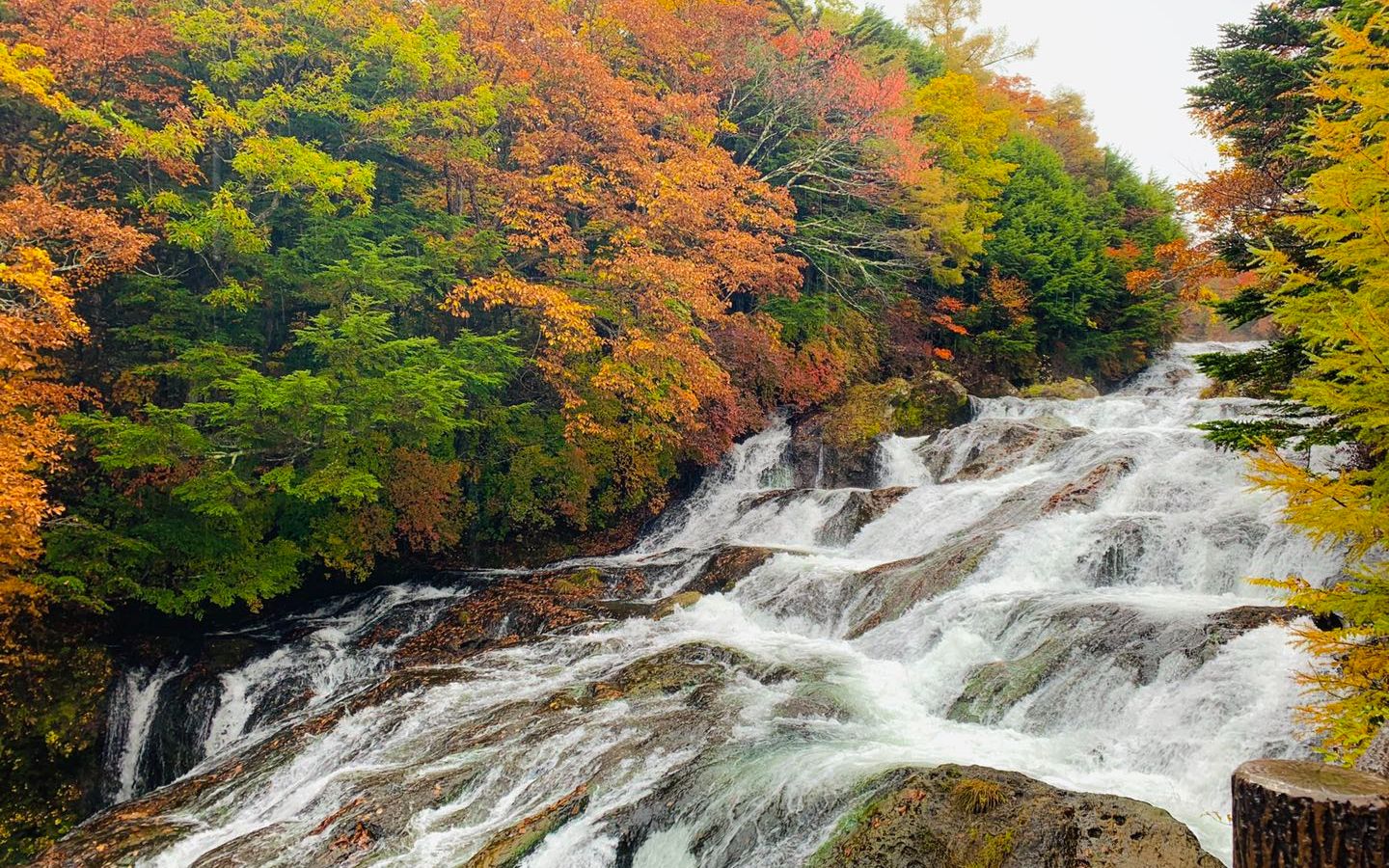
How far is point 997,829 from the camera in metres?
4.54

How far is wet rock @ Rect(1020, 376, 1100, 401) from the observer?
73.5ft

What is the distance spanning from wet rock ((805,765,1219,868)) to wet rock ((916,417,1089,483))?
1026cm

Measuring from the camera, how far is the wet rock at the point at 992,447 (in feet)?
48.8

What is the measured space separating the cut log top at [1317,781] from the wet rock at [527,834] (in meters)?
4.62

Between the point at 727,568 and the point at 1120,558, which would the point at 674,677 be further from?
the point at 1120,558

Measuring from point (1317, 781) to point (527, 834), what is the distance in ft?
16.1

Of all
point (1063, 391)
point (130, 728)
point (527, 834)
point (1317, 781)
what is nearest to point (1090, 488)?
point (527, 834)

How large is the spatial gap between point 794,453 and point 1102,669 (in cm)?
1194

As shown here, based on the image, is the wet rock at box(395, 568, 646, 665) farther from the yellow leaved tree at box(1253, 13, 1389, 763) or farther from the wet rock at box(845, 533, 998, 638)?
the yellow leaved tree at box(1253, 13, 1389, 763)

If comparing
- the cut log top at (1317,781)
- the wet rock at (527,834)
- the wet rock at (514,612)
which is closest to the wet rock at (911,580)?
the wet rock at (514,612)

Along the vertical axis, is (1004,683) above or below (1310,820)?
below

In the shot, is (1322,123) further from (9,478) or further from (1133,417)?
(1133,417)

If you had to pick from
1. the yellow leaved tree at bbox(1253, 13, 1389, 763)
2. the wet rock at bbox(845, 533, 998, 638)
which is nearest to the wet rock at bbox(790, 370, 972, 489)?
the wet rock at bbox(845, 533, 998, 638)

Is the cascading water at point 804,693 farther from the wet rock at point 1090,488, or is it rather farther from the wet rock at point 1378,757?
the wet rock at point 1378,757
